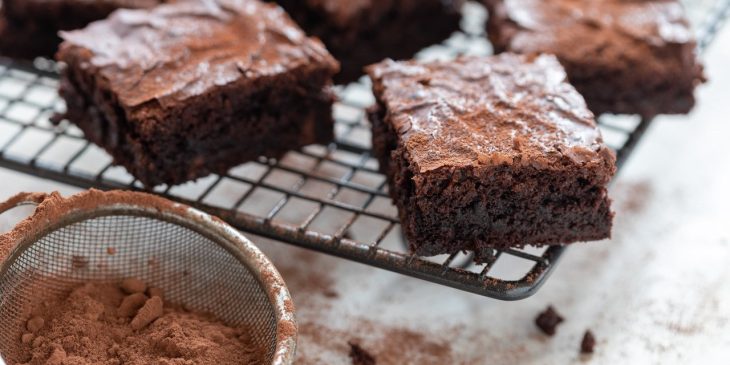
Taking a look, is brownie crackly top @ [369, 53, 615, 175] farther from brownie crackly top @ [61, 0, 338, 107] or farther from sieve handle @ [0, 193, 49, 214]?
sieve handle @ [0, 193, 49, 214]

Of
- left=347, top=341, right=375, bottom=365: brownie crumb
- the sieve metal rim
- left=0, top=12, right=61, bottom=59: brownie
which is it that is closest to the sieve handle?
the sieve metal rim

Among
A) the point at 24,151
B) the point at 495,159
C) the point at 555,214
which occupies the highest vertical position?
the point at 495,159

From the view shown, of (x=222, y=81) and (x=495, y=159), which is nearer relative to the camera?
(x=495, y=159)

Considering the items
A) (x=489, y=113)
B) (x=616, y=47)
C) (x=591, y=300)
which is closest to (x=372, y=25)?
(x=616, y=47)

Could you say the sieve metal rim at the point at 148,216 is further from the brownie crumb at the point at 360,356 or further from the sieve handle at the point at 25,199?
the brownie crumb at the point at 360,356

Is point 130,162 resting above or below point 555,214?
below

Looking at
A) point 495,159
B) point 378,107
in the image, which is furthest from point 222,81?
point 495,159

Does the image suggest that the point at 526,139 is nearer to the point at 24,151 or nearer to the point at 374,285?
the point at 374,285

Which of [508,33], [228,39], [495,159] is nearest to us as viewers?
[495,159]
